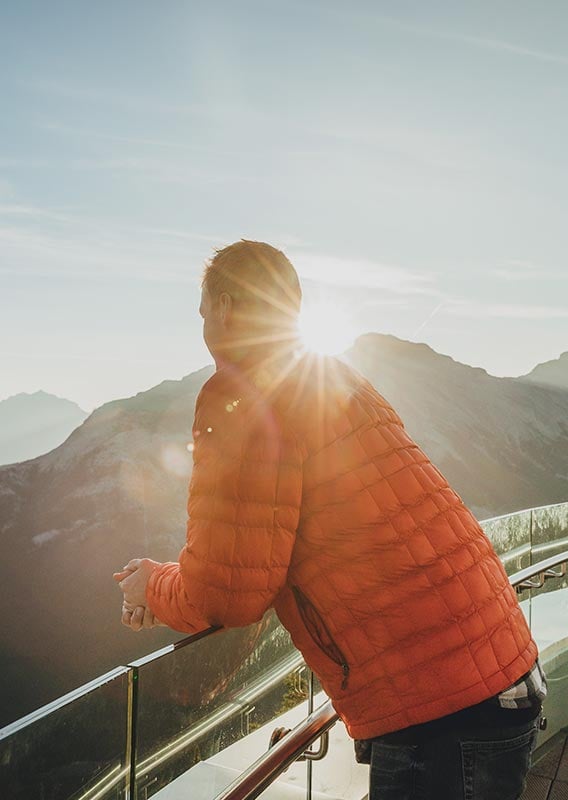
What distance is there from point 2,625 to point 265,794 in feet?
156

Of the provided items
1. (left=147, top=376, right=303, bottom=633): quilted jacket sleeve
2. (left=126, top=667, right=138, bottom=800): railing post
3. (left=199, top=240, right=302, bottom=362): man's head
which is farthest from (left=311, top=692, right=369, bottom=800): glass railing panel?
(left=199, top=240, right=302, bottom=362): man's head

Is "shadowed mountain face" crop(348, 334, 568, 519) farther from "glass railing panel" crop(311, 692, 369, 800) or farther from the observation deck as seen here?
the observation deck

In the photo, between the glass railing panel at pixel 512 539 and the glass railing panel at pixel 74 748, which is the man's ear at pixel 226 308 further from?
the glass railing panel at pixel 512 539

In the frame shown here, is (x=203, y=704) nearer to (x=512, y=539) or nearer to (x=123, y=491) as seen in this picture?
(x=512, y=539)

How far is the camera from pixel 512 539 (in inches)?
137

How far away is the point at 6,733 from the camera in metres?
1.08

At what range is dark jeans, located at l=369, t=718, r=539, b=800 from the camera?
4.00ft

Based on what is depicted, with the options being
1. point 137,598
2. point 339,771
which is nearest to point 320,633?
point 137,598

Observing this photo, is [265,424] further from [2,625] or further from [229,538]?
[2,625]

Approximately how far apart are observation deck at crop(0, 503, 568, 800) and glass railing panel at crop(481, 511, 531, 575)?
130 cm

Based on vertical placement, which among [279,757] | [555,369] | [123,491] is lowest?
[123,491]

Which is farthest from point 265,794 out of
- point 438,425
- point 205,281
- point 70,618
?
point 438,425

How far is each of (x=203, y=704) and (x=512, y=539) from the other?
2243 mm

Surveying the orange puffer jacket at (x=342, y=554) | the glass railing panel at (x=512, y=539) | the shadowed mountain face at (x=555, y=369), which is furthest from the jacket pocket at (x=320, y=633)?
the shadowed mountain face at (x=555, y=369)
